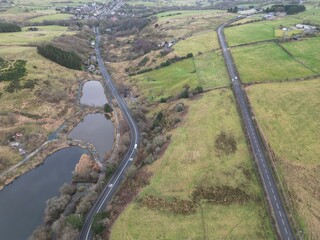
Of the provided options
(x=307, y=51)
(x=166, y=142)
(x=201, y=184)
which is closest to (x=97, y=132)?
(x=166, y=142)

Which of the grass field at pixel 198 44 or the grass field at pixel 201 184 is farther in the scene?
the grass field at pixel 198 44

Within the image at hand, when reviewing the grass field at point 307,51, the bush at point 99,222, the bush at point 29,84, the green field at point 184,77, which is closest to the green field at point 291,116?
the grass field at point 307,51

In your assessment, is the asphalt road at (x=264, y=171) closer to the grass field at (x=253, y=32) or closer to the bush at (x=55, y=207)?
the grass field at (x=253, y=32)

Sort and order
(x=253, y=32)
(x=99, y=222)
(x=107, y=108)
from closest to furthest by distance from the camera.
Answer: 1. (x=99, y=222)
2. (x=107, y=108)
3. (x=253, y=32)

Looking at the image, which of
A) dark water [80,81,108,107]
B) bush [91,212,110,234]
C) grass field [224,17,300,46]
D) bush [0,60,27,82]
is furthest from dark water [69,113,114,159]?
grass field [224,17,300,46]

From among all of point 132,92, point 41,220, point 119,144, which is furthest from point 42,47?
point 41,220

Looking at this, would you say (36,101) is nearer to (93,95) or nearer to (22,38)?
(93,95)
